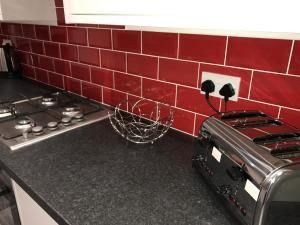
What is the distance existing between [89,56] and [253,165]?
107 centimetres

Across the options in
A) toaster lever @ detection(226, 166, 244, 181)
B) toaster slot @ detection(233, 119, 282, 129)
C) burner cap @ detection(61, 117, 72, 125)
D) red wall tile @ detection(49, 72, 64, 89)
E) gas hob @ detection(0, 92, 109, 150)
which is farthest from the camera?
red wall tile @ detection(49, 72, 64, 89)

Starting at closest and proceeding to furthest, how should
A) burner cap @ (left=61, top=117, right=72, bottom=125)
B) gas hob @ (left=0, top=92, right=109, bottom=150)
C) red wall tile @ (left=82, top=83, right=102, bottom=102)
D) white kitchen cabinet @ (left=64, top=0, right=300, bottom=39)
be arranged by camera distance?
white kitchen cabinet @ (left=64, top=0, right=300, bottom=39)
gas hob @ (left=0, top=92, right=109, bottom=150)
burner cap @ (left=61, top=117, right=72, bottom=125)
red wall tile @ (left=82, top=83, right=102, bottom=102)

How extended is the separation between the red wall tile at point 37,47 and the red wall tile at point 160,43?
90 cm

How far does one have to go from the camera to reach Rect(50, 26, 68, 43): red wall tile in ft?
4.85

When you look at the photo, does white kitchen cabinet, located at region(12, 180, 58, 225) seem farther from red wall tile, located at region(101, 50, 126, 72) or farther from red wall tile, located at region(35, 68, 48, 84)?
red wall tile, located at region(35, 68, 48, 84)

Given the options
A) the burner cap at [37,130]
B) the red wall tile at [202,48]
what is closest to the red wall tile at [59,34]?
the burner cap at [37,130]

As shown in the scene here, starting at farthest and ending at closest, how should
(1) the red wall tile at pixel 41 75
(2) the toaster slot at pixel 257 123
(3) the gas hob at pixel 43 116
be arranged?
1. (1) the red wall tile at pixel 41 75
2. (3) the gas hob at pixel 43 116
3. (2) the toaster slot at pixel 257 123

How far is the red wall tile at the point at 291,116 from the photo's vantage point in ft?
2.63

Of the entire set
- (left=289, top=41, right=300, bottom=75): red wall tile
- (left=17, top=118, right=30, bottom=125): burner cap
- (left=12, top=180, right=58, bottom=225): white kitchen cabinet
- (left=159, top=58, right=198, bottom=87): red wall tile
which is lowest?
(left=12, top=180, right=58, bottom=225): white kitchen cabinet

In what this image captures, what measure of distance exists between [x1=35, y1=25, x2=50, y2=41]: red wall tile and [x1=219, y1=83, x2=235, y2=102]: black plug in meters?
1.18

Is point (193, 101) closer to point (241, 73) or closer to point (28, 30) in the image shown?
point (241, 73)

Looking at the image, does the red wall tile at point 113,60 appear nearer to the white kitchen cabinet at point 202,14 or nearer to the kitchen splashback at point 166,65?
the kitchen splashback at point 166,65

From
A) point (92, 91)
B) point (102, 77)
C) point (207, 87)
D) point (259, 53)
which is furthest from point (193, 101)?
point (92, 91)

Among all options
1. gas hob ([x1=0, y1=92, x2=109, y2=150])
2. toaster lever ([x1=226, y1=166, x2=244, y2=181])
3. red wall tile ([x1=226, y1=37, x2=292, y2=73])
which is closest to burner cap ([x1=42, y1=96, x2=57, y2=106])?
gas hob ([x1=0, y1=92, x2=109, y2=150])
